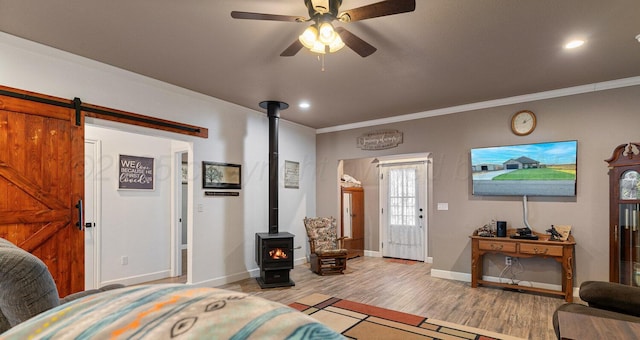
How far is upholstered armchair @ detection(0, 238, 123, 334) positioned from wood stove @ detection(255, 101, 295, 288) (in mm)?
3577

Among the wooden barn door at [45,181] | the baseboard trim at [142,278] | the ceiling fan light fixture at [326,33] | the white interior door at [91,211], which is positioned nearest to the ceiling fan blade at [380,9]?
the ceiling fan light fixture at [326,33]

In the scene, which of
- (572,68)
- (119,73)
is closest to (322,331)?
(119,73)

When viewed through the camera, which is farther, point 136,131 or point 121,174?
point 121,174

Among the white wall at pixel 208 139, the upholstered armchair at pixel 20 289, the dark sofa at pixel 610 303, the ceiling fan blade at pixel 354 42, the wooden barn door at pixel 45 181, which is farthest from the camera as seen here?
the white wall at pixel 208 139

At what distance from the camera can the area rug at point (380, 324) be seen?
9.36 feet

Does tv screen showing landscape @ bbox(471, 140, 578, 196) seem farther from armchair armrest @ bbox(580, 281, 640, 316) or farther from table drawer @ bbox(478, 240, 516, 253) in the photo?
armchair armrest @ bbox(580, 281, 640, 316)

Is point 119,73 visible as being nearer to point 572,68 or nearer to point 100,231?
point 100,231

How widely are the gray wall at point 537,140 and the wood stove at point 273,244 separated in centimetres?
188

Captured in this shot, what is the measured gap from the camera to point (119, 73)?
355 cm

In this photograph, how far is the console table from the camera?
384cm

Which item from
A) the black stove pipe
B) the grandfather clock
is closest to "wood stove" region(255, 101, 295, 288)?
the black stove pipe

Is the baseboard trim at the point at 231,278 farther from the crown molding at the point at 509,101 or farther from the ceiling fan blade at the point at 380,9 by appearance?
the ceiling fan blade at the point at 380,9

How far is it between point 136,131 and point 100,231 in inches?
61.6

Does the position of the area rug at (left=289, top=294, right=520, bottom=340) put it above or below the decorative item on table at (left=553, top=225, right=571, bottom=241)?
below
